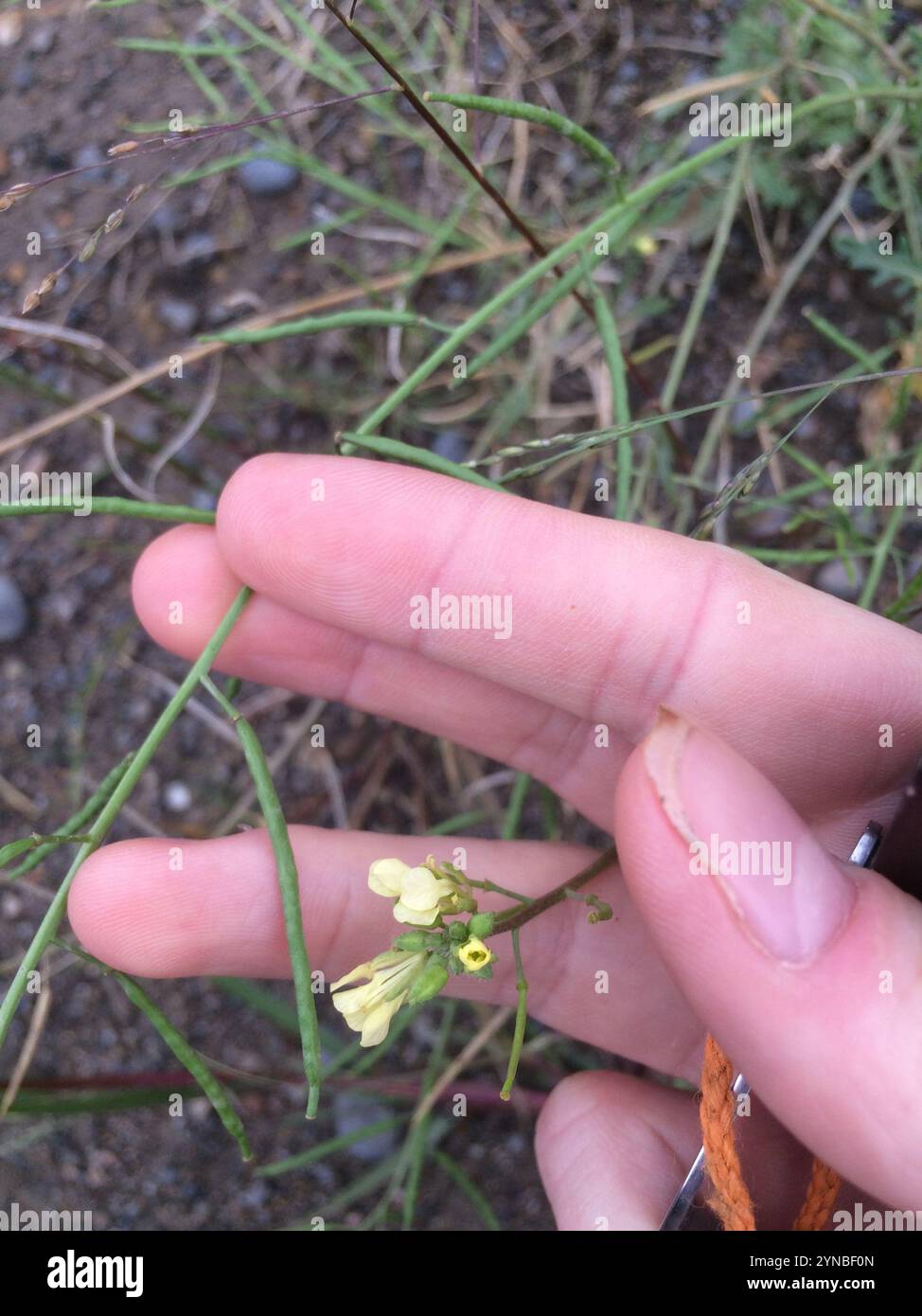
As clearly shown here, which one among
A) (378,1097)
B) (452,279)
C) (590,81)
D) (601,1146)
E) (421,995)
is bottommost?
(378,1097)

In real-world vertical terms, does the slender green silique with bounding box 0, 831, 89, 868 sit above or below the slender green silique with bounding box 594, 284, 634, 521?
below

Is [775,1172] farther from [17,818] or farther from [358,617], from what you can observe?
[17,818]

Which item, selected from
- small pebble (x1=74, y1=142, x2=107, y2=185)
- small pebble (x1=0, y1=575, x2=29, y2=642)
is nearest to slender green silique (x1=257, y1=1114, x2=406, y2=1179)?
small pebble (x1=0, y1=575, x2=29, y2=642)

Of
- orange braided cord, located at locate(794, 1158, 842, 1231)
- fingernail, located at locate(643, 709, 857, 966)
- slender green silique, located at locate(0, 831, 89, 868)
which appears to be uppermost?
fingernail, located at locate(643, 709, 857, 966)

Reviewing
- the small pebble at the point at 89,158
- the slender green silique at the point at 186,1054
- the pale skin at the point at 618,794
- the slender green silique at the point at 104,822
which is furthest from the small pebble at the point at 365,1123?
the small pebble at the point at 89,158

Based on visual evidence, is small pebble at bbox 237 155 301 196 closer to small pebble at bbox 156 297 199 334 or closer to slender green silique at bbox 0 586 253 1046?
small pebble at bbox 156 297 199 334

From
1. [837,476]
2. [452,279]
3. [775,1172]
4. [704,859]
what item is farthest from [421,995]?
[452,279]

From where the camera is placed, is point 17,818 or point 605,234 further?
point 17,818

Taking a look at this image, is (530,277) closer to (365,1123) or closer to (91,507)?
(91,507)
